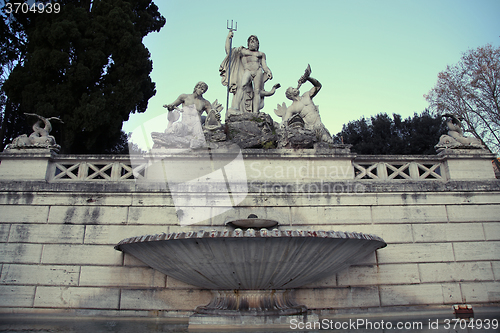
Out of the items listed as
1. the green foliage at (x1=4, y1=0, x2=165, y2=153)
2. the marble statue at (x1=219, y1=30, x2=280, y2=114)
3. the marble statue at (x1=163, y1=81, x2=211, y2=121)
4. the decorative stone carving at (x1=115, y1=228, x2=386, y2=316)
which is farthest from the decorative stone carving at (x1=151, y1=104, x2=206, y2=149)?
the green foliage at (x1=4, y1=0, x2=165, y2=153)

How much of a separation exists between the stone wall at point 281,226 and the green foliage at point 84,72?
17.7ft

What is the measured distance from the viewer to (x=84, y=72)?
43.8ft

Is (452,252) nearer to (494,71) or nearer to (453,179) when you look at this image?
(453,179)

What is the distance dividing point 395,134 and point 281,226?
2318 centimetres

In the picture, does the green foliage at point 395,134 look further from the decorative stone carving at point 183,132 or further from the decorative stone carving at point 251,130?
the decorative stone carving at point 183,132

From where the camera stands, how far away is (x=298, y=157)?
861 cm

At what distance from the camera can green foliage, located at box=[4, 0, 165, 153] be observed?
1315 cm

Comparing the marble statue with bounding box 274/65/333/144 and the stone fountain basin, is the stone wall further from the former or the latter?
the marble statue with bounding box 274/65/333/144

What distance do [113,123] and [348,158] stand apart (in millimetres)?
9583

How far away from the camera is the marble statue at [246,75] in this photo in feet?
35.6

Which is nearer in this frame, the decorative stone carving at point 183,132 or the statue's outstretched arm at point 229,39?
the decorative stone carving at point 183,132

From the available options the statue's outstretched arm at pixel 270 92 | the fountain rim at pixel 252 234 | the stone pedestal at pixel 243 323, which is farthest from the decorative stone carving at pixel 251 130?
the stone pedestal at pixel 243 323

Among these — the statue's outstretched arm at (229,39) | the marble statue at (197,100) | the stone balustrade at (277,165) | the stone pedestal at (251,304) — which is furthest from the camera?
the statue's outstretched arm at (229,39)

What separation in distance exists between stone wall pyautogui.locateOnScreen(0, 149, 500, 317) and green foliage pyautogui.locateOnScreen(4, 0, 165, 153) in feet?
17.7
